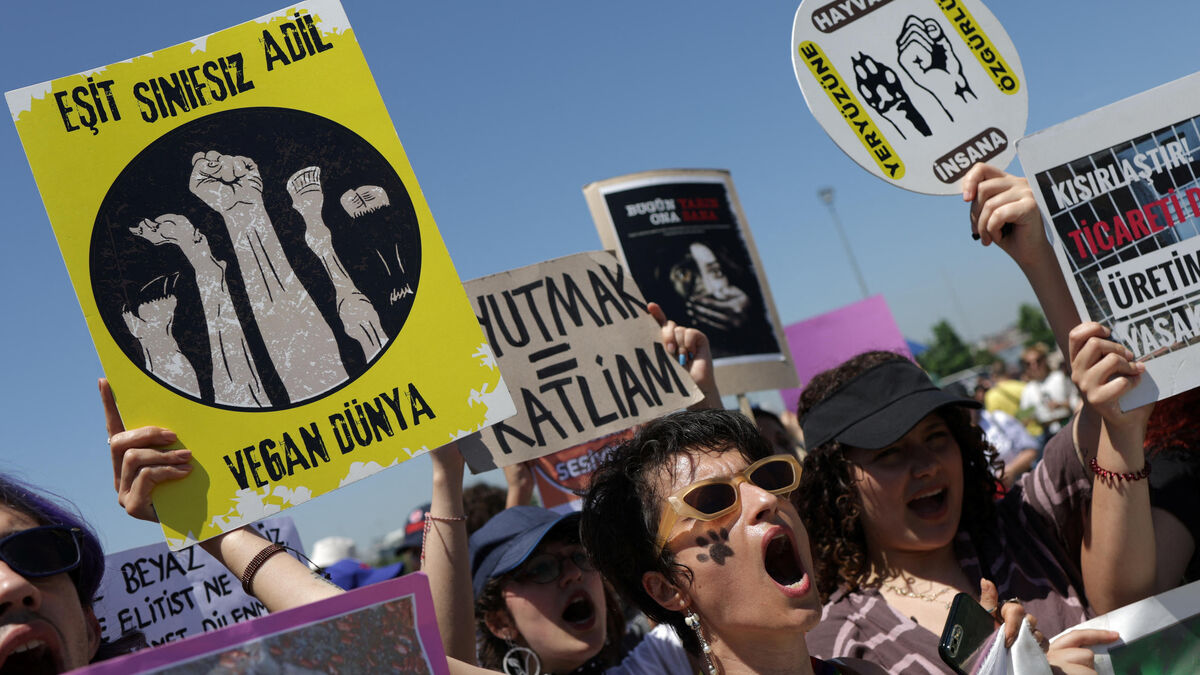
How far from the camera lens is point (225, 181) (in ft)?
6.54

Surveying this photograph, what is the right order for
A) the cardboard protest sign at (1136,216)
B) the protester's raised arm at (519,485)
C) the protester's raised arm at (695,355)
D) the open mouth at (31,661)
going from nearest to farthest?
the open mouth at (31,661), the cardboard protest sign at (1136,216), the protester's raised arm at (695,355), the protester's raised arm at (519,485)

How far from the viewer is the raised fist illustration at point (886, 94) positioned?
239 centimetres

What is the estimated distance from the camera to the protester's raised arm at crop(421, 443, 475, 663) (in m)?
2.12

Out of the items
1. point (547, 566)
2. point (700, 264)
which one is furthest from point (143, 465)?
point (700, 264)

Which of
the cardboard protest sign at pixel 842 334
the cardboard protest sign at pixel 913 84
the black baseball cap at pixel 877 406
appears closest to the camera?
the cardboard protest sign at pixel 913 84

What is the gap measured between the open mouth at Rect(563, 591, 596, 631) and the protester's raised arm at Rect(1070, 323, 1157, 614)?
1.40 meters

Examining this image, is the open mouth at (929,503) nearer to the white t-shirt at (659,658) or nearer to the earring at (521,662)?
the white t-shirt at (659,658)

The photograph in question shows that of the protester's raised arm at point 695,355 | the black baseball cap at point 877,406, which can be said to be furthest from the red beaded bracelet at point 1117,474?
the protester's raised arm at point 695,355

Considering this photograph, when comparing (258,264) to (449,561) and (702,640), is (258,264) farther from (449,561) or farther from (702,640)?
(702,640)

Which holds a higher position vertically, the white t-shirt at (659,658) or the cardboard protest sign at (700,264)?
the cardboard protest sign at (700,264)

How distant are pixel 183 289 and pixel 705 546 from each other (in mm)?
1170

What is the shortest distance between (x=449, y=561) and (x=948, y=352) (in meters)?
62.1

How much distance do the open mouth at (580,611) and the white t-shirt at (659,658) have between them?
→ 525mm

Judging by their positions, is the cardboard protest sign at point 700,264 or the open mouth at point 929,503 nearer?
the open mouth at point 929,503
